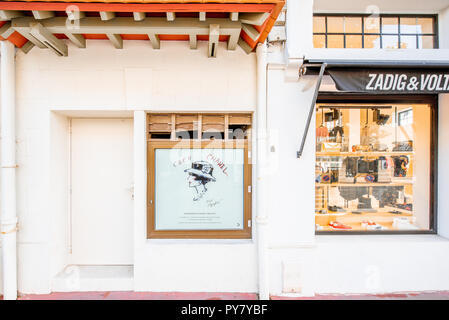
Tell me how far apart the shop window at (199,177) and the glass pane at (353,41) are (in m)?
2.12

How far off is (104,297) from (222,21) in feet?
13.9

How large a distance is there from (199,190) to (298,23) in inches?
116

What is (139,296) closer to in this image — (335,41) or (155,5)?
(155,5)

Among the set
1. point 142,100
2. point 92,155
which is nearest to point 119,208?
point 92,155

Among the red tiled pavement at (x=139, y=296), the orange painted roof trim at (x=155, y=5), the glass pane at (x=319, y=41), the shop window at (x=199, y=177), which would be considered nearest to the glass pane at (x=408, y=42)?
the glass pane at (x=319, y=41)

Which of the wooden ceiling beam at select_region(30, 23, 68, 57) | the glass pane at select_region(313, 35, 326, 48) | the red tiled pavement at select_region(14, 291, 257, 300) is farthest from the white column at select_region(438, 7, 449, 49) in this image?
the wooden ceiling beam at select_region(30, 23, 68, 57)

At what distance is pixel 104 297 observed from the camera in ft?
12.4

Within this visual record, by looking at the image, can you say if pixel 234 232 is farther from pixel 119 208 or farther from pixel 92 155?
pixel 92 155

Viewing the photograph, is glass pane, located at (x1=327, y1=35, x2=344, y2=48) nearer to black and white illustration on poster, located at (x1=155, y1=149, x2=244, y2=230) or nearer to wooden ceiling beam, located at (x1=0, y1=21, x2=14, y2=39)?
black and white illustration on poster, located at (x1=155, y1=149, x2=244, y2=230)

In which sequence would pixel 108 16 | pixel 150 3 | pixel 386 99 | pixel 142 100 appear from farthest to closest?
1. pixel 386 99
2. pixel 142 100
3. pixel 108 16
4. pixel 150 3

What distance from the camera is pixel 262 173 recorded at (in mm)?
3787

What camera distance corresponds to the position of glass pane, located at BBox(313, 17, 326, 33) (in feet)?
13.9

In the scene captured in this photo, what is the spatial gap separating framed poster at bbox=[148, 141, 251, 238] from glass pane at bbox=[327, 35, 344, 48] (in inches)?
87.8

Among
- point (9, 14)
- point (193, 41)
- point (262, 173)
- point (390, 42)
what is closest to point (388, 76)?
point (390, 42)
